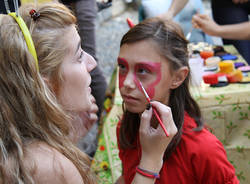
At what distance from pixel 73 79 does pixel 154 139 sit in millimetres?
293

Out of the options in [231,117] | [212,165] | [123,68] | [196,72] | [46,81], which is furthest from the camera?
[196,72]

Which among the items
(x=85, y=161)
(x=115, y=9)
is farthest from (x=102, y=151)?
(x=115, y=9)

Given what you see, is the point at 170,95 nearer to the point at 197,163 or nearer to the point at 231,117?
the point at 197,163

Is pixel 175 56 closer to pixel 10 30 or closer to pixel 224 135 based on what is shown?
pixel 10 30

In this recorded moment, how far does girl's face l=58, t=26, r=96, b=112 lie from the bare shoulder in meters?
0.18

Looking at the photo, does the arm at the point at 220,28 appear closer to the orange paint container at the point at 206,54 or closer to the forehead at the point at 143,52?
the orange paint container at the point at 206,54

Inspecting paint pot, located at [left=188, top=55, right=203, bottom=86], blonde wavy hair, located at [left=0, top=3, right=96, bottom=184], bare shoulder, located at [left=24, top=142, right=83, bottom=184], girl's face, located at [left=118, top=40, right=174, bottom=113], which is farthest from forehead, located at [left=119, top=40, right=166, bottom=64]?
paint pot, located at [left=188, top=55, right=203, bottom=86]

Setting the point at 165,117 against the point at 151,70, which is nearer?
the point at 165,117

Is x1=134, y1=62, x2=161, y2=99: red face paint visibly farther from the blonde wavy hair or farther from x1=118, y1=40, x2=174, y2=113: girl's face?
the blonde wavy hair

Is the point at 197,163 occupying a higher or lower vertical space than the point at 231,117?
higher

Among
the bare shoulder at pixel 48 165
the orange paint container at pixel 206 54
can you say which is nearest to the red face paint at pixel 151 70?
the bare shoulder at pixel 48 165

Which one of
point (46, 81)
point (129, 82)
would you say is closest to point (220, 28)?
point (129, 82)

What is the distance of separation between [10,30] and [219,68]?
1.36 m

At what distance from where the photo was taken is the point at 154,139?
3.00 ft
